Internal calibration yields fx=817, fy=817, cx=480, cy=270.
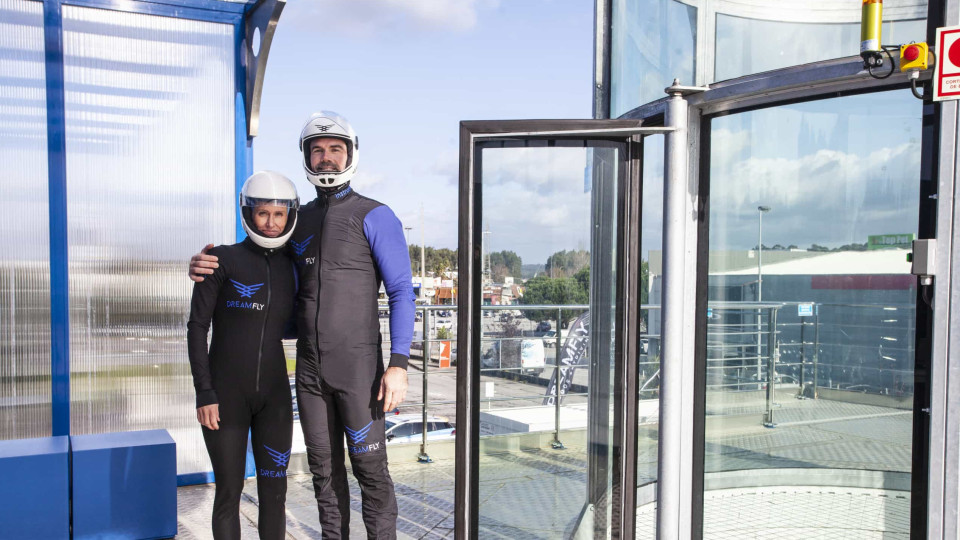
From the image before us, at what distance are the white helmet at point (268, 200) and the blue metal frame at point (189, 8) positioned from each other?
2102mm

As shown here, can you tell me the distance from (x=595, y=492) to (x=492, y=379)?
0.58 meters

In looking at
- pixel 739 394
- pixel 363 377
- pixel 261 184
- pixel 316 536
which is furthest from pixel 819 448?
pixel 316 536

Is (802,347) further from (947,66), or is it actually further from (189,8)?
(189,8)

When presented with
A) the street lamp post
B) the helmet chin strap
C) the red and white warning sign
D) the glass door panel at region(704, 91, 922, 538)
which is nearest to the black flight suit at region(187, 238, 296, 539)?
the helmet chin strap

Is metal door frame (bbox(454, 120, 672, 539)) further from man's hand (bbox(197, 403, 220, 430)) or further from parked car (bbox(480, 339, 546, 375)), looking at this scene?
man's hand (bbox(197, 403, 220, 430))

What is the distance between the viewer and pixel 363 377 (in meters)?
2.85

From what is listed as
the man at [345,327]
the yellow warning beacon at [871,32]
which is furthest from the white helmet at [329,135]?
the yellow warning beacon at [871,32]

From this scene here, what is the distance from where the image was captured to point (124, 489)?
363 cm

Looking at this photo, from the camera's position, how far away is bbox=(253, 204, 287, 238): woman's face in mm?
2959

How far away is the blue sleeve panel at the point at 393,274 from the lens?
2.91 meters

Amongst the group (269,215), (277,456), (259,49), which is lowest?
(277,456)

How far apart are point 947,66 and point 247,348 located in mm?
2336

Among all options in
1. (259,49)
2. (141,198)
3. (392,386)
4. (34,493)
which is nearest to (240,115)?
(259,49)

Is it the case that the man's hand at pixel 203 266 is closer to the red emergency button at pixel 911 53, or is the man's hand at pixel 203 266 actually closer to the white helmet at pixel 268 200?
the white helmet at pixel 268 200
